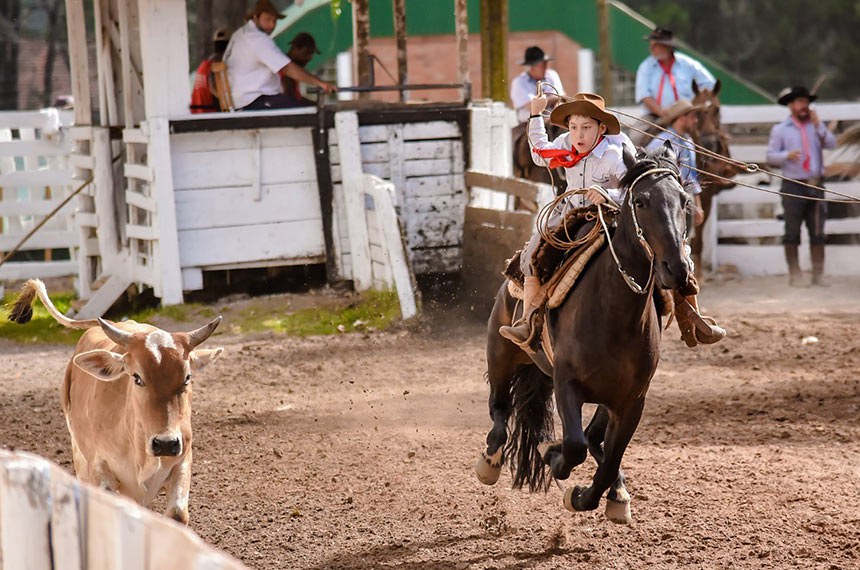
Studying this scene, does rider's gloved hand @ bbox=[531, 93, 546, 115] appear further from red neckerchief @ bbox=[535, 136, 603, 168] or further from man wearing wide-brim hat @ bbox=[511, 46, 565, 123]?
man wearing wide-brim hat @ bbox=[511, 46, 565, 123]

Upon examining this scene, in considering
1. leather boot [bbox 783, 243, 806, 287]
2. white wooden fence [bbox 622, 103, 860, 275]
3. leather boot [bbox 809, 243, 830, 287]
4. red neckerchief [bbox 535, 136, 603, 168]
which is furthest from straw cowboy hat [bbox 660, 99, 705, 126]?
red neckerchief [bbox 535, 136, 603, 168]

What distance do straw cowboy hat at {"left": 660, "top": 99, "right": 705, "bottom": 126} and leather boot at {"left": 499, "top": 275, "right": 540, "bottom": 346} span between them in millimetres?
8082

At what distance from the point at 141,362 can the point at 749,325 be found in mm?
8148

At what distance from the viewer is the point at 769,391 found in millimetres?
9648

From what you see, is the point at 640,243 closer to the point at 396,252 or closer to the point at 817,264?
the point at 396,252

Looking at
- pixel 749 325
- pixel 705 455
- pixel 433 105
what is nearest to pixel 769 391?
pixel 705 455

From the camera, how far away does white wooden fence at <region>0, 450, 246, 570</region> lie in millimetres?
2857

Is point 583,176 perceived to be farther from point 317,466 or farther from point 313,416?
point 313,416

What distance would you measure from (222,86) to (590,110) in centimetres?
770

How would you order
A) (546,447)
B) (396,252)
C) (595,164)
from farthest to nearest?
1. (396,252)
2. (546,447)
3. (595,164)

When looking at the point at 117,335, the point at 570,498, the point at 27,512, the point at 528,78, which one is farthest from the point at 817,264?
the point at 27,512

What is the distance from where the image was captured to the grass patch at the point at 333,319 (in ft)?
39.4

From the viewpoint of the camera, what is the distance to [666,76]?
48.6ft

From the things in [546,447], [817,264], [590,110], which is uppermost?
[590,110]
